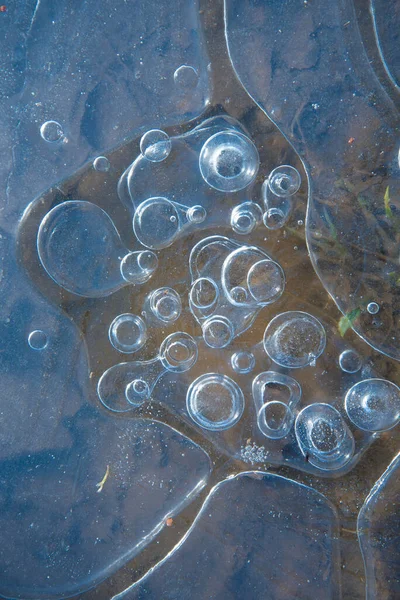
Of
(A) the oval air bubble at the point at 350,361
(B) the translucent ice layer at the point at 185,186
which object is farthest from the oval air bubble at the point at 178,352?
(A) the oval air bubble at the point at 350,361

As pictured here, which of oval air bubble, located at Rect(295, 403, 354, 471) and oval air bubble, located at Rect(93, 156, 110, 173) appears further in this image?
oval air bubble, located at Rect(93, 156, 110, 173)

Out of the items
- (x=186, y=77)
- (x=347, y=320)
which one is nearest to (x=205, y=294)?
(x=347, y=320)

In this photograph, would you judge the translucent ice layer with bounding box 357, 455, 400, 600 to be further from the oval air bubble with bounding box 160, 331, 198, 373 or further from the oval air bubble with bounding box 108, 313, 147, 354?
the oval air bubble with bounding box 108, 313, 147, 354

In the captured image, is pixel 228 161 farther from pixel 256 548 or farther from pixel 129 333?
pixel 256 548

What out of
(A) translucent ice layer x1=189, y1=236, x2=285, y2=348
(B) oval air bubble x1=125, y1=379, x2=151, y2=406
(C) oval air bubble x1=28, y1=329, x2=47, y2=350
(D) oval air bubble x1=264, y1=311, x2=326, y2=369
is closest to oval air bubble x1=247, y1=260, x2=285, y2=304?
Answer: (A) translucent ice layer x1=189, y1=236, x2=285, y2=348

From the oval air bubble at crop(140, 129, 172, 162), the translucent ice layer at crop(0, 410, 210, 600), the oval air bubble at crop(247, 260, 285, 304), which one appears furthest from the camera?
the translucent ice layer at crop(0, 410, 210, 600)

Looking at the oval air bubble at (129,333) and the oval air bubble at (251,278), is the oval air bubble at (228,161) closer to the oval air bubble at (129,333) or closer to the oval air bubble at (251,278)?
the oval air bubble at (251,278)

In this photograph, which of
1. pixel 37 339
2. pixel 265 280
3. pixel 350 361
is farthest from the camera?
pixel 37 339
